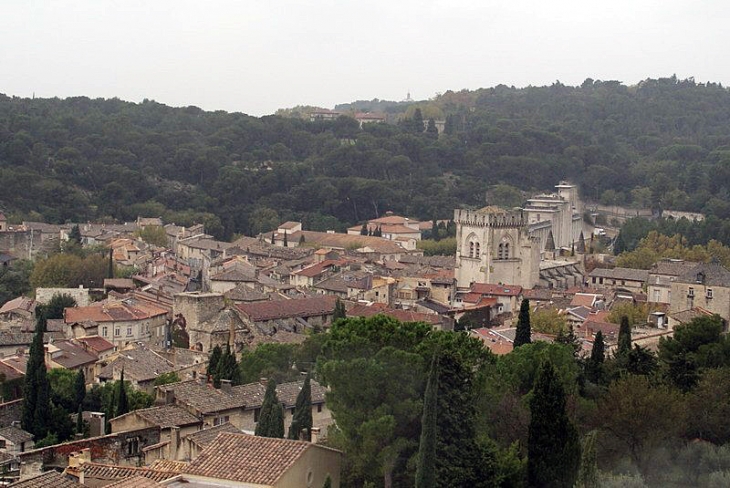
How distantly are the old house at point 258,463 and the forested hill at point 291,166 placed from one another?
5449 centimetres

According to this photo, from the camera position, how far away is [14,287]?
5169 cm

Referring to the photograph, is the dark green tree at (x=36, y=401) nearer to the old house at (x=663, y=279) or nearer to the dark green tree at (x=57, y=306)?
the dark green tree at (x=57, y=306)

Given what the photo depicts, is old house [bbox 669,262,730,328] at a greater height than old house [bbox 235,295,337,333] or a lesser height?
greater

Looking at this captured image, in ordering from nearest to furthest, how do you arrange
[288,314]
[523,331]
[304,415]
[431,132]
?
1. [304,415]
2. [523,331]
3. [288,314]
4. [431,132]

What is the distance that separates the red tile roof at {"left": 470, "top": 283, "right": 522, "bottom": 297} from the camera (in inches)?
1850

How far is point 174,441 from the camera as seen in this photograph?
66.9 ft

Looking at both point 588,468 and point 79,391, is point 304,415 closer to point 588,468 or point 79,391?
point 588,468

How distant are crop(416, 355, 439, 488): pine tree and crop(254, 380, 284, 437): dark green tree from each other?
3321mm

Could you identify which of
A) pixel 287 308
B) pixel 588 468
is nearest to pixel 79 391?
pixel 287 308

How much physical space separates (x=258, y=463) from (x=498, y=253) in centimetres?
3591

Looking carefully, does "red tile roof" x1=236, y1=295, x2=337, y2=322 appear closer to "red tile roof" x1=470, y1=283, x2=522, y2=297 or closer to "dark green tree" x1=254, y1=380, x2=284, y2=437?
"red tile roof" x1=470, y1=283, x2=522, y2=297

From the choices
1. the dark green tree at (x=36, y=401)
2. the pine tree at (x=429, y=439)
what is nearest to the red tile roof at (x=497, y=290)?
the dark green tree at (x=36, y=401)

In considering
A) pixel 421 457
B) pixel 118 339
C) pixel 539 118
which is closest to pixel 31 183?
pixel 118 339

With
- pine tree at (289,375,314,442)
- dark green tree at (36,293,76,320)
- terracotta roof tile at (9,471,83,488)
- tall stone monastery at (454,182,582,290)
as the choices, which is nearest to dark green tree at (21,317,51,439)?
pine tree at (289,375,314,442)
